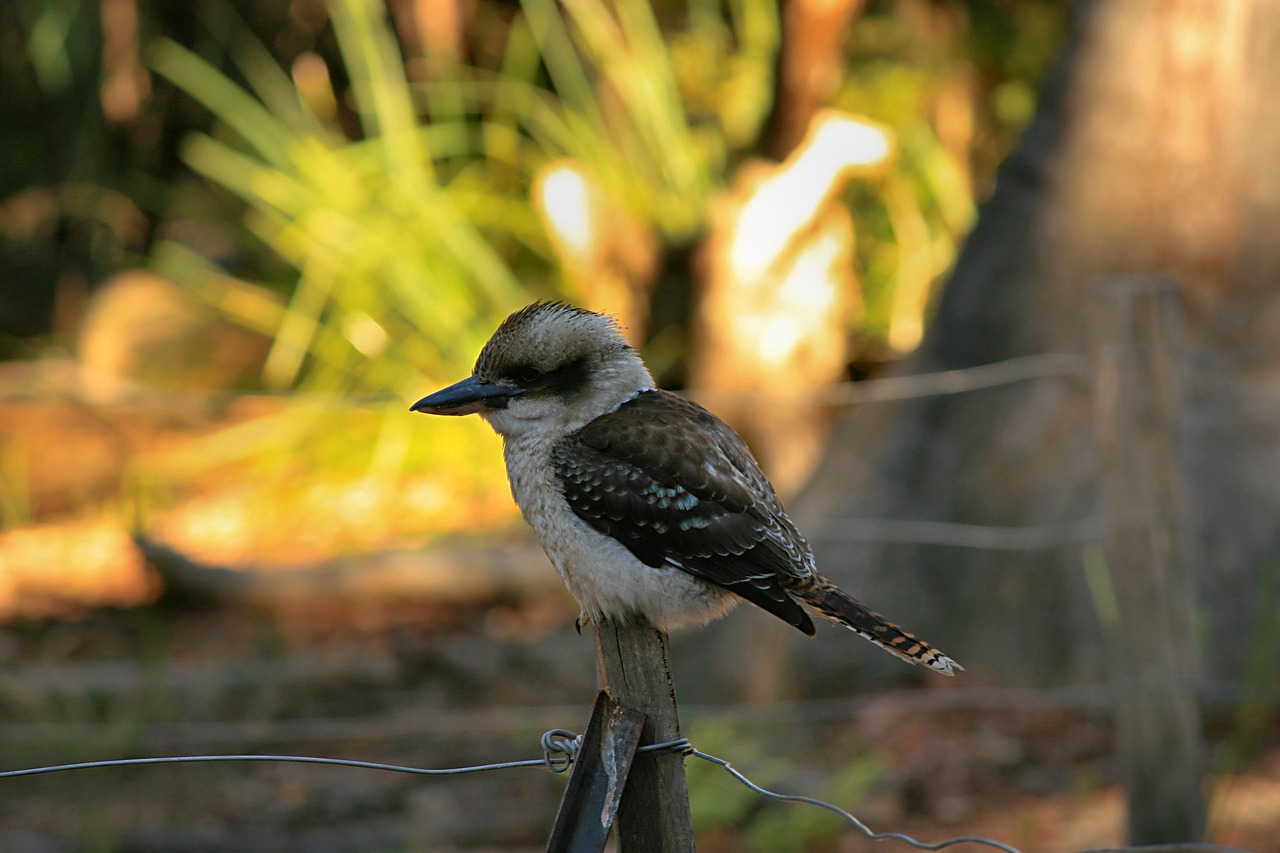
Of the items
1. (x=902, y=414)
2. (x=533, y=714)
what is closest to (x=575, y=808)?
(x=533, y=714)

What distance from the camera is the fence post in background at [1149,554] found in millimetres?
3406

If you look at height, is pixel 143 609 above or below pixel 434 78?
below

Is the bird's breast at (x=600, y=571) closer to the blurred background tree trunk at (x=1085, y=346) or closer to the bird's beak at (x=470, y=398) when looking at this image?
the bird's beak at (x=470, y=398)

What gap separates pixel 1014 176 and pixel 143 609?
4.17m

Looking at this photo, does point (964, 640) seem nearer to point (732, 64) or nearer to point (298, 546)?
point (298, 546)

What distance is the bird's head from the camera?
2623 mm

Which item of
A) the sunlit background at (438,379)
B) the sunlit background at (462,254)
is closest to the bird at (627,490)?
the sunlit background at (438,379)

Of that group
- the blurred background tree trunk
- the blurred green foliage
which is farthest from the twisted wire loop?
the blurred green foliage

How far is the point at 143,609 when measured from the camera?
6.15 meters

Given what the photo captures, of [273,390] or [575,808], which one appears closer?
[575,808]

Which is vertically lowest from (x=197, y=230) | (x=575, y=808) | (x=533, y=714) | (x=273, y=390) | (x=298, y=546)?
(x=575, y=808)

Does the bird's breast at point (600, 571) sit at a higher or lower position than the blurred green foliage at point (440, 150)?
lower

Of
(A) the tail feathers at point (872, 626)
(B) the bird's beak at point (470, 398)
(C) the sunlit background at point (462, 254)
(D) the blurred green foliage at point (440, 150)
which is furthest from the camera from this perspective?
(D) the blurred green foliage at point (440, 150)

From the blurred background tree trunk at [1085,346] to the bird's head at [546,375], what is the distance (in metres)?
1.83
